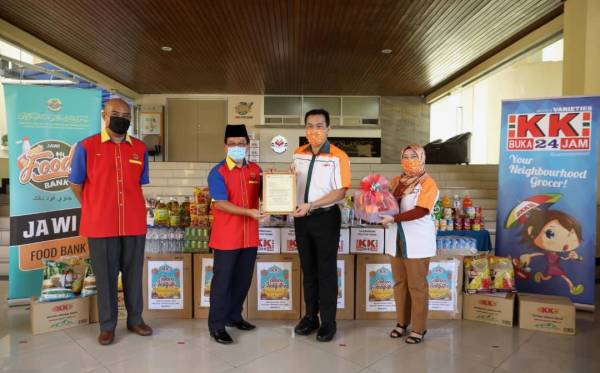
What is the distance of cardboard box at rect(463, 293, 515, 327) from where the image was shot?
301 centimetres

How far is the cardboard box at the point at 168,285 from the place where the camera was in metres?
3.09

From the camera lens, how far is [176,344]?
8.49 feet

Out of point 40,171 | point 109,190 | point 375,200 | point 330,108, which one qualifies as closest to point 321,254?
point 375,200

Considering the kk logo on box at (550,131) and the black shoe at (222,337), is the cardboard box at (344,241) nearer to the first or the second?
the black shoe at (222,337)

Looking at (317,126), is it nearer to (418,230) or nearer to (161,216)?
(418,230)

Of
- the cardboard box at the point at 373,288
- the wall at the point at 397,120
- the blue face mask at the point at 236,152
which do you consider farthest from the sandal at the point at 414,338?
the wall at the point at 397,120

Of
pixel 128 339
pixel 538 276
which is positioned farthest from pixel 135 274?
pixel 538 276

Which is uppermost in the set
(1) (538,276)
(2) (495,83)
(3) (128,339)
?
(2) (495,83)

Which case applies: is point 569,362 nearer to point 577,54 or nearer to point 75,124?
point 75,124

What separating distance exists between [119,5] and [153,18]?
580 millimetres

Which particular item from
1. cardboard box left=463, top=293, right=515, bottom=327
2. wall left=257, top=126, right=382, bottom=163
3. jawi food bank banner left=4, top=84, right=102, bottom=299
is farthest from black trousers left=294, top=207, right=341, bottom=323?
wall left=257, top=126, right=382, bottom=163

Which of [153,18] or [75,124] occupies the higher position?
[153,18]

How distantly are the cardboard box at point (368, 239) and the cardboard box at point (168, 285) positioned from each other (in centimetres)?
135

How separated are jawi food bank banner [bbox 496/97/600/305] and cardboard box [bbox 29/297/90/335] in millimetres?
3693
